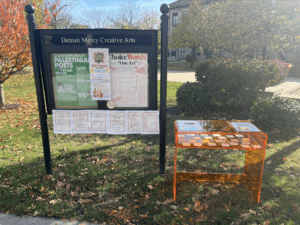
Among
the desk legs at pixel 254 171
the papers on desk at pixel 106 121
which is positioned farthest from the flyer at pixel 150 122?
the desk legs at pixel 254 171

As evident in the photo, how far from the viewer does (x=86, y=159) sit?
195 inches

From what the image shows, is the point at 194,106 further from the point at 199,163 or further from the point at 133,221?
the point at 133,221

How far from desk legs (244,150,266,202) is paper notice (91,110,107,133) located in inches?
103

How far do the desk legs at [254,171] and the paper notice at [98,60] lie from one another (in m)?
2.83

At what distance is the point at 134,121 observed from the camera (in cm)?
393

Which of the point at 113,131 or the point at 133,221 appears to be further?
the point at 113,131

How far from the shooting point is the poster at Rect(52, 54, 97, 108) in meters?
3.69

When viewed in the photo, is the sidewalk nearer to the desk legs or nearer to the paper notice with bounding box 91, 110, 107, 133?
the paper notice with bounding box 91, 110, 107, 133

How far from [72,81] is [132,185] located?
81.8 inches

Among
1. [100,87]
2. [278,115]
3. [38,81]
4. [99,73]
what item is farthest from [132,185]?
[278,115]

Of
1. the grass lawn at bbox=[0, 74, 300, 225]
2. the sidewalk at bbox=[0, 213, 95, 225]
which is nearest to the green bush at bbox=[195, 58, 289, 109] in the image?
the grass lawn at bbox=[0, 74, 300, 225]

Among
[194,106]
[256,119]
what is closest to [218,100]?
[194,106]

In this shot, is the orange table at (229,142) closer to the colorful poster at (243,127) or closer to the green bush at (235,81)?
the colorful poster at (243,127)

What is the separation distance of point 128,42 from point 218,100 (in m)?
5.14
